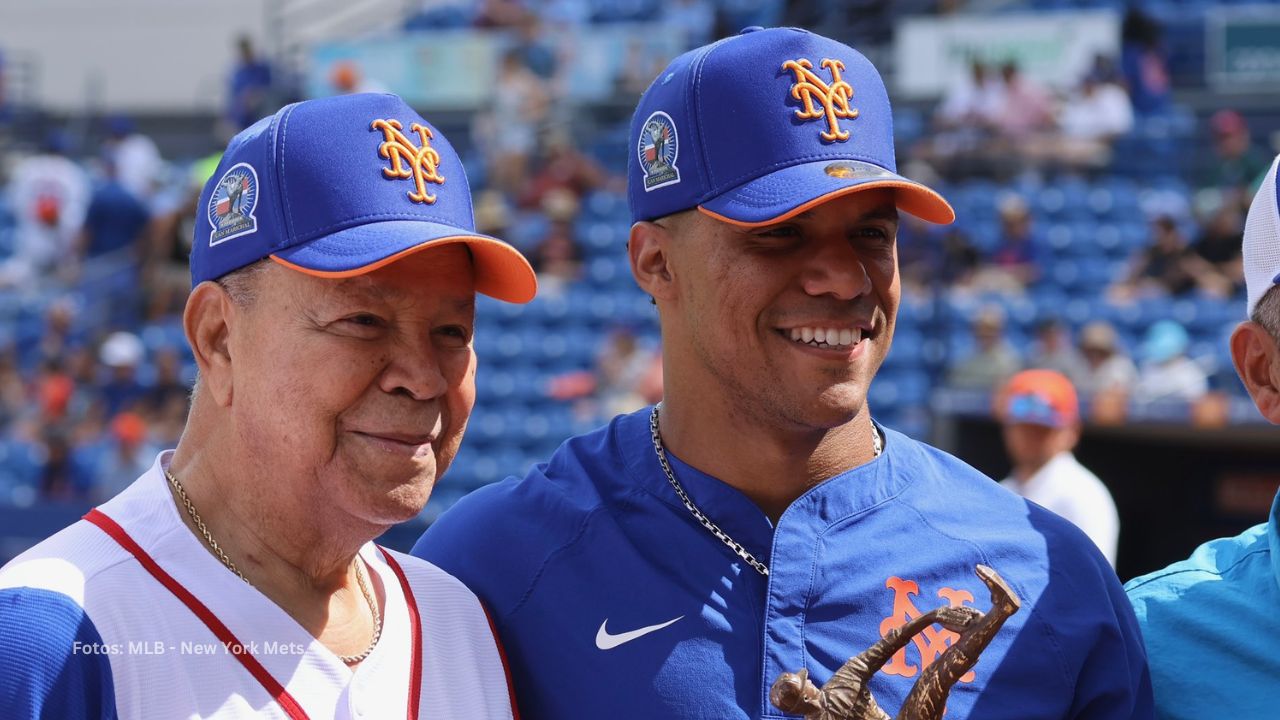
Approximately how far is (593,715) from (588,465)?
44 cm

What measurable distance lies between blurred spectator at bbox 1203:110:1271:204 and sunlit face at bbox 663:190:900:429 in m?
8.51

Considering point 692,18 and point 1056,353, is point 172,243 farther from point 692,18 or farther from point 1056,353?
point 1056,353

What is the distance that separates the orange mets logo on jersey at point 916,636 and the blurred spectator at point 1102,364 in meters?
6.31

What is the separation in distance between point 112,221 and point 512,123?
3.61 m

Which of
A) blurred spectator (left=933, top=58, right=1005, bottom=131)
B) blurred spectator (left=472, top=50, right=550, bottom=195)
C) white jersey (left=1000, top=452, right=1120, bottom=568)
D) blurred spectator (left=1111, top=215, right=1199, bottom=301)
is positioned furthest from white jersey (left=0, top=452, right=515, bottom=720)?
blurred spectator (left=472, top=50, right=550, bottom=195)

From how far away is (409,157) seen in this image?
2.04m

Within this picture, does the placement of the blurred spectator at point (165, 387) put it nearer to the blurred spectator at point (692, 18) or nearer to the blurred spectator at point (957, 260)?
the blurred spectator at point (692, 18)

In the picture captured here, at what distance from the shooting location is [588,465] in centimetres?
247

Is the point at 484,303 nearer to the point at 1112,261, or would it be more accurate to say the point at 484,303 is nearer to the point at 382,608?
the point at 1112,261

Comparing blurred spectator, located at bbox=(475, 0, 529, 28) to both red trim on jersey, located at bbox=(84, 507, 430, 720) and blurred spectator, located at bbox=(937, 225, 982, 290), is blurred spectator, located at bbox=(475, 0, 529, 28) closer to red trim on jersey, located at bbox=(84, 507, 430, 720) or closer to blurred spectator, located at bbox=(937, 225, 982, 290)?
blurred spectator, located at bbox=(937, 225, 982, 290)

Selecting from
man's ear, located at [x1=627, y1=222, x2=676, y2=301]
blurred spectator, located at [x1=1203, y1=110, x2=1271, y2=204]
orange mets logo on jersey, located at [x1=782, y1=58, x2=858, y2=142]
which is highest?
orange mets logo on jersey, located at [x1=782, y1=58, x2=858, y2=142]

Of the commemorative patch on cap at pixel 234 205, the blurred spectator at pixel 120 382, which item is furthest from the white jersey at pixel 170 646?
the blurred spectator at pixel 120 382

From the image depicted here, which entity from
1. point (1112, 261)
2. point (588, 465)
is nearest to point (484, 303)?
point (1112, 261)

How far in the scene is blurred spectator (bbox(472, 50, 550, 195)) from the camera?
12.9 metres
